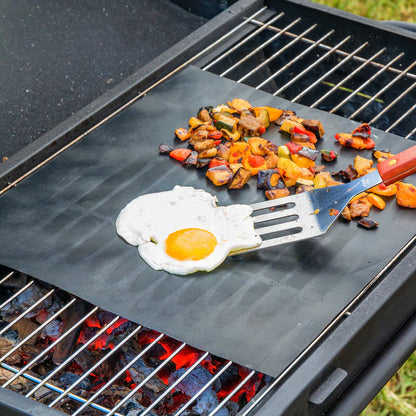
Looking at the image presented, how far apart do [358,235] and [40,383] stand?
1055 mm

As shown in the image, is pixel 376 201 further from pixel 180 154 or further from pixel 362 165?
pixel 180 154

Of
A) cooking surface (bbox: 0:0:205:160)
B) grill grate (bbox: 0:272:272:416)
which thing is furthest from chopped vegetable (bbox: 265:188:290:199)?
cooking surface (bbox: 0:0:205:160)

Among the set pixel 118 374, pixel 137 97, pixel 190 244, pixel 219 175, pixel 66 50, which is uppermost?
pixel 66 50

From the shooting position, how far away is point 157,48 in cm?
371

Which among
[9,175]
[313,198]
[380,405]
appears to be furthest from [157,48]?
[380,405]

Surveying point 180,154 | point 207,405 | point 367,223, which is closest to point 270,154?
point 180,154

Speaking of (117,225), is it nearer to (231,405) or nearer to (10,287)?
(10,287)

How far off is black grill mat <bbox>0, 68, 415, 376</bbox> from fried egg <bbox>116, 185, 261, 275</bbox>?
36mm

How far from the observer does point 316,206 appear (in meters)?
2.25

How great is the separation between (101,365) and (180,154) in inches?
32.0

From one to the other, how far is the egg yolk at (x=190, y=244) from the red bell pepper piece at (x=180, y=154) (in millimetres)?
410

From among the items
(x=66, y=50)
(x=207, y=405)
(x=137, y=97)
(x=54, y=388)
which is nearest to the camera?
(x=54, y=388)

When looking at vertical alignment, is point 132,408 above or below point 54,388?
below

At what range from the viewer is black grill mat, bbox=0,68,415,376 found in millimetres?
1975
